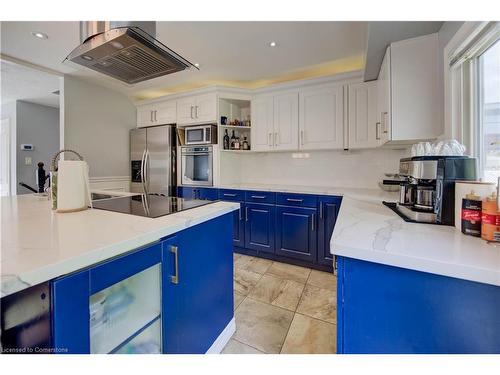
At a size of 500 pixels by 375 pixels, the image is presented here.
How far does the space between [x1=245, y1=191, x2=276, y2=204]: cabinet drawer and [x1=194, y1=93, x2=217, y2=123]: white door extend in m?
1.14

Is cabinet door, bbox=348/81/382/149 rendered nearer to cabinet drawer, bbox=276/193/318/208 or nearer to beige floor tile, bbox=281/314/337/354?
cabinet drawer, bbox=276/193/318/208

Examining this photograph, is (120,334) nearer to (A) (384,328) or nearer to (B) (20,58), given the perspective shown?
(A) (384,328)

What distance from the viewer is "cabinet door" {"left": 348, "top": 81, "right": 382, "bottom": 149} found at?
245 cm

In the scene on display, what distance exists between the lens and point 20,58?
2.53m

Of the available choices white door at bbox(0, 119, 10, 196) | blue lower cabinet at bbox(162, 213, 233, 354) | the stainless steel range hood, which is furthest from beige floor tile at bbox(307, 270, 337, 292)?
white door at bbox(0, 119, 10, 196)

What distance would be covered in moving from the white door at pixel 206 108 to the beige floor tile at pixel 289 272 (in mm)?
2060

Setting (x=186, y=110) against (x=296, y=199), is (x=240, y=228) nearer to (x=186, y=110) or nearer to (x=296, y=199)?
(x=296, y=199)

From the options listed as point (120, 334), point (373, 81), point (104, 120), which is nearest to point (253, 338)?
point (120, 334)

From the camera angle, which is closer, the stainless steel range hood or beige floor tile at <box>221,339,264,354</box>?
the stainless steel range hood

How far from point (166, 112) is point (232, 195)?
1.74 metres

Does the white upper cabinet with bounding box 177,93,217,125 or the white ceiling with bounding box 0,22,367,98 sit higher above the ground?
the white ceiling with bounding box 0,22,367,98

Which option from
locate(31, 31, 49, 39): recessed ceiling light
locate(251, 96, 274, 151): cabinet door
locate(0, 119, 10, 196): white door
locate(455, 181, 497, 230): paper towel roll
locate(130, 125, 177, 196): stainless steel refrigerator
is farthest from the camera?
locate(0, 119, 10, 196): white door

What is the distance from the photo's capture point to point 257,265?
2660 millimetres
